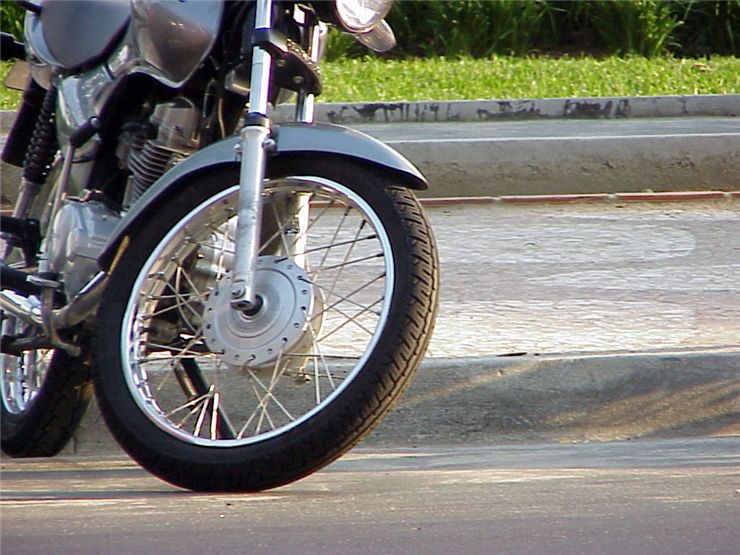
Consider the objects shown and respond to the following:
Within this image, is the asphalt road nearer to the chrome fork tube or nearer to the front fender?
the chrome fork tube

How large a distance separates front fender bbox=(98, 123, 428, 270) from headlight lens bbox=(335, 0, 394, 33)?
0.23 m

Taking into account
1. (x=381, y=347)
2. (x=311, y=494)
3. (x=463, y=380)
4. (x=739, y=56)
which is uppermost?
(x=381, y=347)

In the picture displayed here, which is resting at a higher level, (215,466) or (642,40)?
(215,466)

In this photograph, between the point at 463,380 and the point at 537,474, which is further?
the point at 463,380

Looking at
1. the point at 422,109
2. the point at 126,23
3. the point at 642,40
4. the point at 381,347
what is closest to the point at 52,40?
the point at 126,23

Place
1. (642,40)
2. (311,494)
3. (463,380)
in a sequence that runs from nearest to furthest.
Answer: (311,494) → (463,380) → (642,40)

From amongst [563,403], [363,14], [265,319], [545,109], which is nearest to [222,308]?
[265,319]

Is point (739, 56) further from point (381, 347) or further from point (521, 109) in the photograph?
point (381, 347)

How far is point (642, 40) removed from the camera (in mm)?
12562

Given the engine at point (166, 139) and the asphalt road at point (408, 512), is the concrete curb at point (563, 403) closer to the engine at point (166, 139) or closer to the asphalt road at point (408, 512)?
the asphalt road at point (408, 512)

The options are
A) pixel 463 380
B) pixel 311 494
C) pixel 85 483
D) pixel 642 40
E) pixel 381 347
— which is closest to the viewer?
pixel 381 347

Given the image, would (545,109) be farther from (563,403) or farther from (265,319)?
(265,319)

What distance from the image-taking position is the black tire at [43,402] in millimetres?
3477

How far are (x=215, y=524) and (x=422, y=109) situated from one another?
6.79 m
